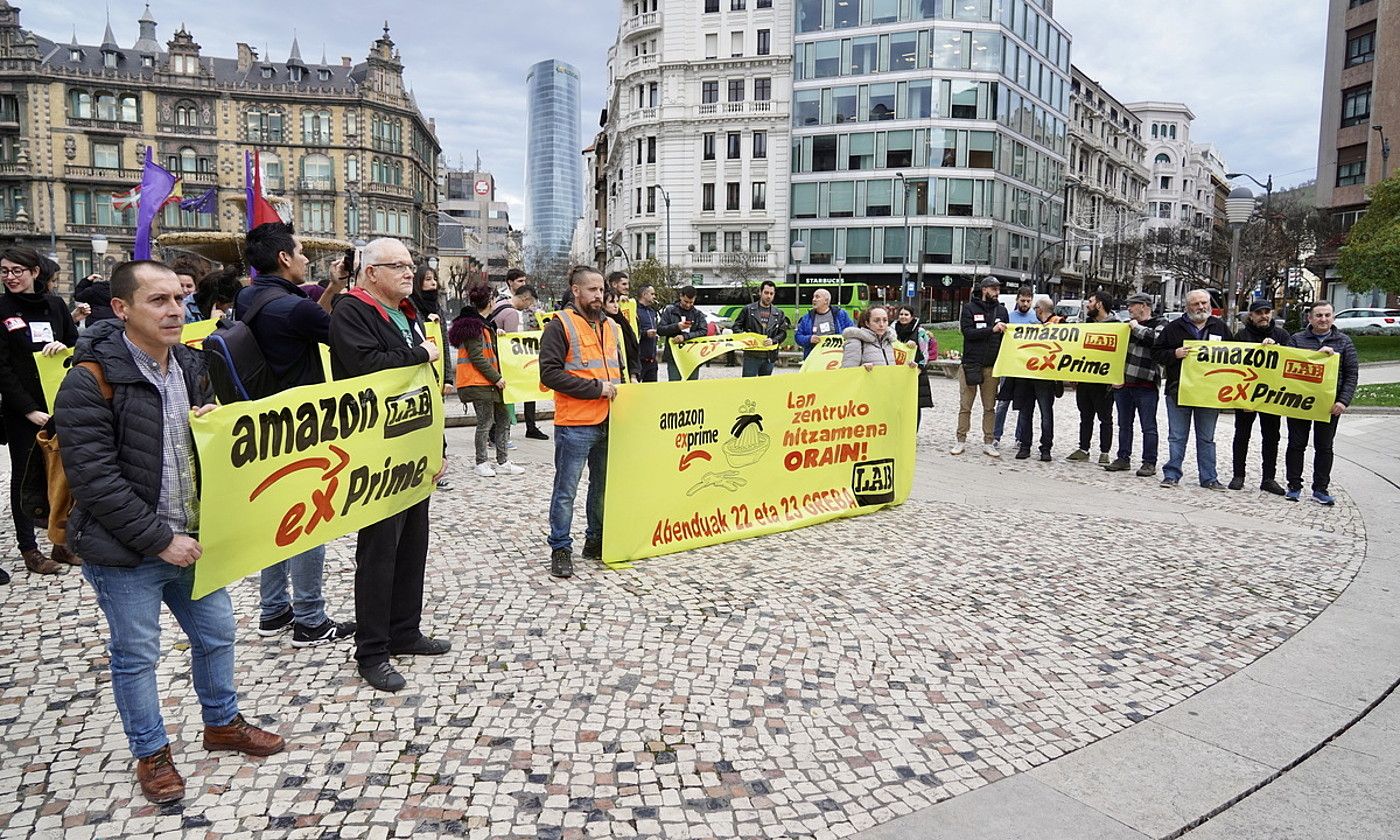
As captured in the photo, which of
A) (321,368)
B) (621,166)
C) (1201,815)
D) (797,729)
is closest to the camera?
(1201,815)

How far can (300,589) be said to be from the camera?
15.6 ft

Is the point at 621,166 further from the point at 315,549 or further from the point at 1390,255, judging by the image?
the point at 315,549

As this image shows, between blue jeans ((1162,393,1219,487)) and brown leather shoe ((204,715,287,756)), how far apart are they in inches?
359

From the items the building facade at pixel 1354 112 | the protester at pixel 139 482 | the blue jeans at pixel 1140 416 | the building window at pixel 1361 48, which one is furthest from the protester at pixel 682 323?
the building window at pixel 1361 48

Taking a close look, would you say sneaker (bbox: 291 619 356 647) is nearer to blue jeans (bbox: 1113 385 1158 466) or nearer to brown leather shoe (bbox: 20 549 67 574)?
brown leather shoe (bbox: 20 549 67 574)

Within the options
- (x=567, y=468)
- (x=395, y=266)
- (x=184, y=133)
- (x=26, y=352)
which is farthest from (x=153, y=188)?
(x=184, y=133)

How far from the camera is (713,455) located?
674cm

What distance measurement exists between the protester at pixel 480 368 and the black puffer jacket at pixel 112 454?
614cm

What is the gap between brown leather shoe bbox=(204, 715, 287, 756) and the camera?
3.58 metres

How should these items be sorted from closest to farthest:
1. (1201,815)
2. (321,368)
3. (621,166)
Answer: (1201,815) → (321,368) → (621,166)

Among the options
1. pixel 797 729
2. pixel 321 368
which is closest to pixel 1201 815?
pixel 797 729

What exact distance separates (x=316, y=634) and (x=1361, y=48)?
65622 mm

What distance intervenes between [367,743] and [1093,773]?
2.95 m

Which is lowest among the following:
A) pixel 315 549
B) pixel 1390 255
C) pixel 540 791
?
pixel 540 791
